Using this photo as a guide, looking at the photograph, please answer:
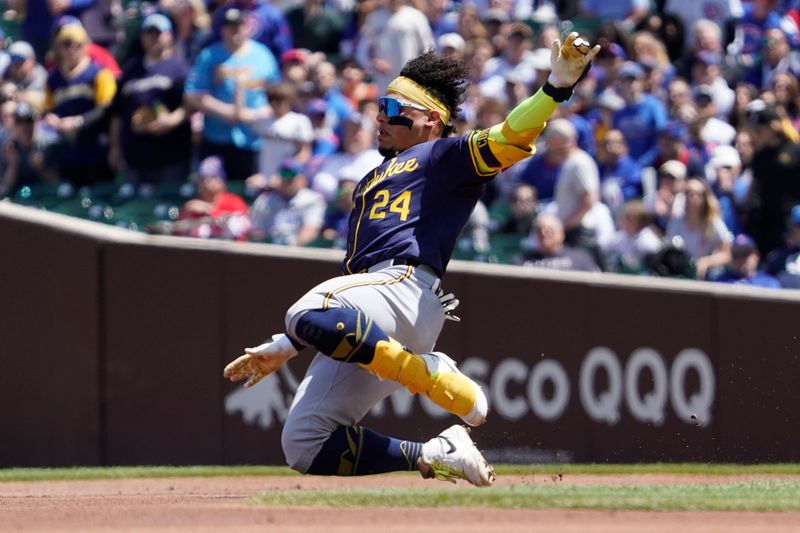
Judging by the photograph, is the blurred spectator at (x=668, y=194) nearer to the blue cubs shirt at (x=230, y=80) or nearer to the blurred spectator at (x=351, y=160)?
the blurred spectator at (x=351, y=160)

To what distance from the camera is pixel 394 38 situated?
13336 mm

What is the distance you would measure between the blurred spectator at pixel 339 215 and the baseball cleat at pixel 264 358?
4231 mm

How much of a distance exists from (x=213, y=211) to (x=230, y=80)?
168 centimetres

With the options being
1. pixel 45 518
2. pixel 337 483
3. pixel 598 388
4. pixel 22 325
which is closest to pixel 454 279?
pixel 598 388

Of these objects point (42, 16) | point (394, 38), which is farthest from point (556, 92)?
point (42, 16)

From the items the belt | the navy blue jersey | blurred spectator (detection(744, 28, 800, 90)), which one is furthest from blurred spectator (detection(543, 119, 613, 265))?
the belt

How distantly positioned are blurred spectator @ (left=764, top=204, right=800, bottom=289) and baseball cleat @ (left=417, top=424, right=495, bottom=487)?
4.81 metres

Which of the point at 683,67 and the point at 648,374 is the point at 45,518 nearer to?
the point at 648,374

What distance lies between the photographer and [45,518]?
19.4 feet

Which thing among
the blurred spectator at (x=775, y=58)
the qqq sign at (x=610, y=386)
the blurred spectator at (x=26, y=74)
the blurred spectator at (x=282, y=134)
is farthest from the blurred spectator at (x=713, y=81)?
the blurred spectator at (x=26, y=74)

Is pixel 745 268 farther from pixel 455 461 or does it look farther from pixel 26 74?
pixel 26 74

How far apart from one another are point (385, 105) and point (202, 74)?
612cm

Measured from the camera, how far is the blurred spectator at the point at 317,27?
46.7 ft

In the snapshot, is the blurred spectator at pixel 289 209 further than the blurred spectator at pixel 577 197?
Yes
